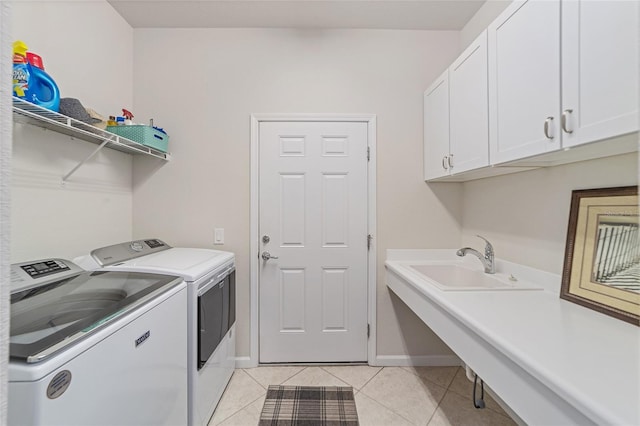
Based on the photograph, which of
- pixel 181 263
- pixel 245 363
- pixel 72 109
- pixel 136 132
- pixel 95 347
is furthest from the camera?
pixel 245 363

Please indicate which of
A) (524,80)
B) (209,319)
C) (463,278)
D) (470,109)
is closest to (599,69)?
(524,80)

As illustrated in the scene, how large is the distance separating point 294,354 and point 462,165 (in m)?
1.92

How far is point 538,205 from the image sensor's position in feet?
5.10

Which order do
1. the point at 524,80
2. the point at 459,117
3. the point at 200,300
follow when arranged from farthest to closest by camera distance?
the point at 459,117 → the point at 200,300 → the point at 524,80

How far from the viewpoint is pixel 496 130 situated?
4.65ft

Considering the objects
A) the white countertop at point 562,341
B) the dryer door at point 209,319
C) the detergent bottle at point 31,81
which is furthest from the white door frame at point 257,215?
the detergent bottle at point 31,81

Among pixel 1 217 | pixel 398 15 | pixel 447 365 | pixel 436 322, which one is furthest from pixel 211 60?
pixel 447 365

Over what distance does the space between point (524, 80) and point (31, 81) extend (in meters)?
2.20

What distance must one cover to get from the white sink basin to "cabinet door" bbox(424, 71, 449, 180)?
714 mm

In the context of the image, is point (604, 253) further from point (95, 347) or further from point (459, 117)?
point (95, 347)

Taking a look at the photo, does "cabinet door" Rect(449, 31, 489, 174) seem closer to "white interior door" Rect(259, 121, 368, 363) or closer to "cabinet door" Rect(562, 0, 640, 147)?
"cabinet door" Rect(562, 0, 640, 147)

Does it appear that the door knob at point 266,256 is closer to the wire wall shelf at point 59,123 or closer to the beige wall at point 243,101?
the beige wall at point 243,101

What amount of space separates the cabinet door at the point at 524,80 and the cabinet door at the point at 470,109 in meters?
0.06

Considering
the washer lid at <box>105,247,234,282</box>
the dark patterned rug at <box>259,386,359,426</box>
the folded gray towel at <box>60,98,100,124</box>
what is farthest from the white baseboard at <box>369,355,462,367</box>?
the folded gray towel at <box>60,98,100,124</box>
